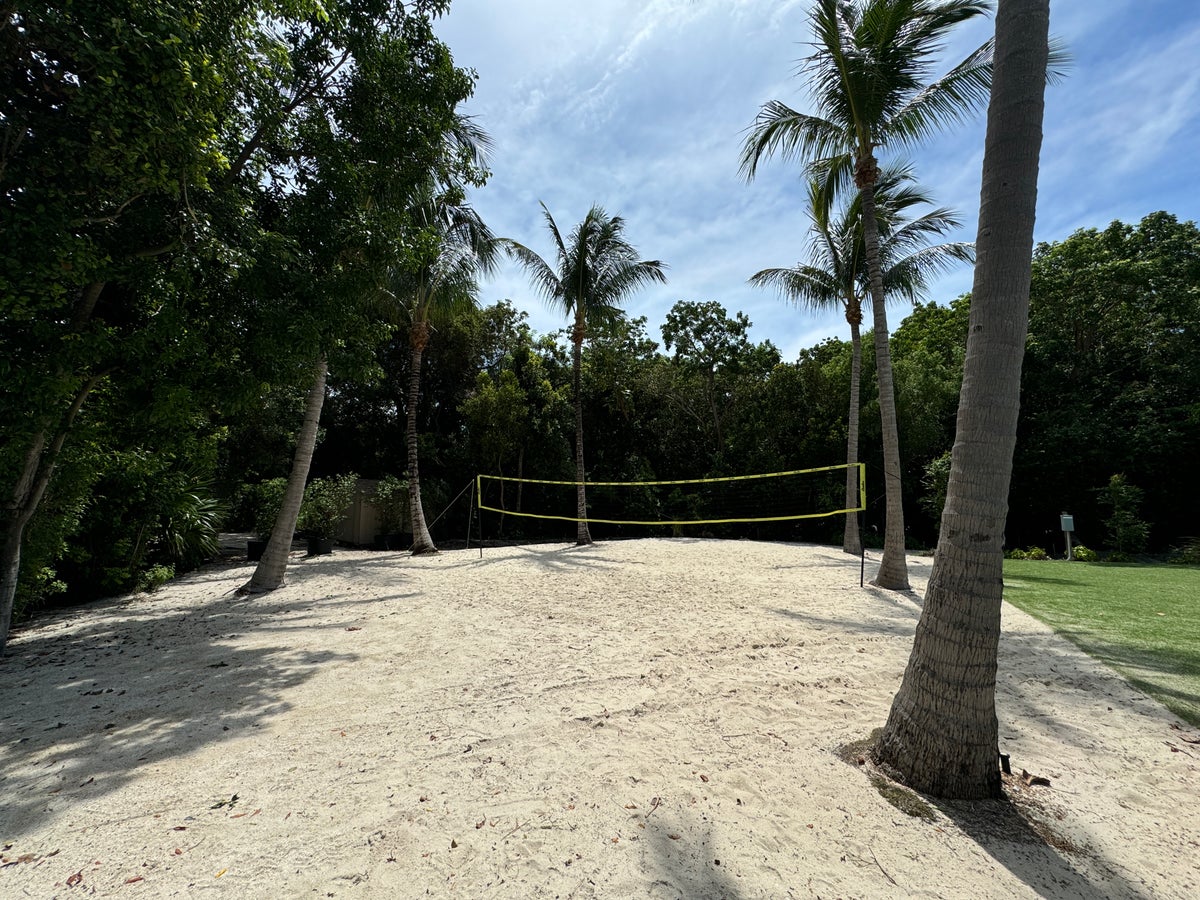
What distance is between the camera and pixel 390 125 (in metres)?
6.23

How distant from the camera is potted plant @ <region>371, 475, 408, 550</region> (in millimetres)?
13922

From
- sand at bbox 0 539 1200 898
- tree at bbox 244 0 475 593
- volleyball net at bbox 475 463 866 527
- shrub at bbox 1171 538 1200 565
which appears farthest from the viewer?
volleyball net at bbox 475 463 866 527

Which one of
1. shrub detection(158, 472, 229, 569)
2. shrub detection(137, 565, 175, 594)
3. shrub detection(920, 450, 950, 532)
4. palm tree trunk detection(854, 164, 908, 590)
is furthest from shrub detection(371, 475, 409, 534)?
shrub detection(920, 450, 950, 532)

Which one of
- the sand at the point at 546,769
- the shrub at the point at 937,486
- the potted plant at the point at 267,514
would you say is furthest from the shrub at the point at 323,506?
the shrub at the point at 937,486

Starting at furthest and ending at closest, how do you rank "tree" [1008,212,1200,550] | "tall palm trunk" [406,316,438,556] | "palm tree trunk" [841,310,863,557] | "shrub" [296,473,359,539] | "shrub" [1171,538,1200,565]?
"tree" [1008,212,1200,550]
"shrub" [1171,538,1200,565]
"tall palm trunk" [406,316,438,556]
"palm tree trunk" [841,310,863,557]
"shrub" [296,473,359,539]

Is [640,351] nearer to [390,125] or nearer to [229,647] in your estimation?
[390,125]

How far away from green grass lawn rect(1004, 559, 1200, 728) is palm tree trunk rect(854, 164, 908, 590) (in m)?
1.48

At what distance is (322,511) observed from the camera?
1180 cm

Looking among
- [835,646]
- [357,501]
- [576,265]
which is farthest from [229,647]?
[576,265]

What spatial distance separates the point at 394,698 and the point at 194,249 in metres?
4.08

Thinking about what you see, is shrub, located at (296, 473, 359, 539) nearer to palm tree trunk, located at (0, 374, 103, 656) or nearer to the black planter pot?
the black planter pot

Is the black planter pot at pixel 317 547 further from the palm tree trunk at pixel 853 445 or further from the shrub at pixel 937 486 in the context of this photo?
the shrub at pixel 937 486

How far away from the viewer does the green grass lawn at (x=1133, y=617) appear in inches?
160

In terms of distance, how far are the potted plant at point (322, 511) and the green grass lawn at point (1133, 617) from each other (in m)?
12.7
